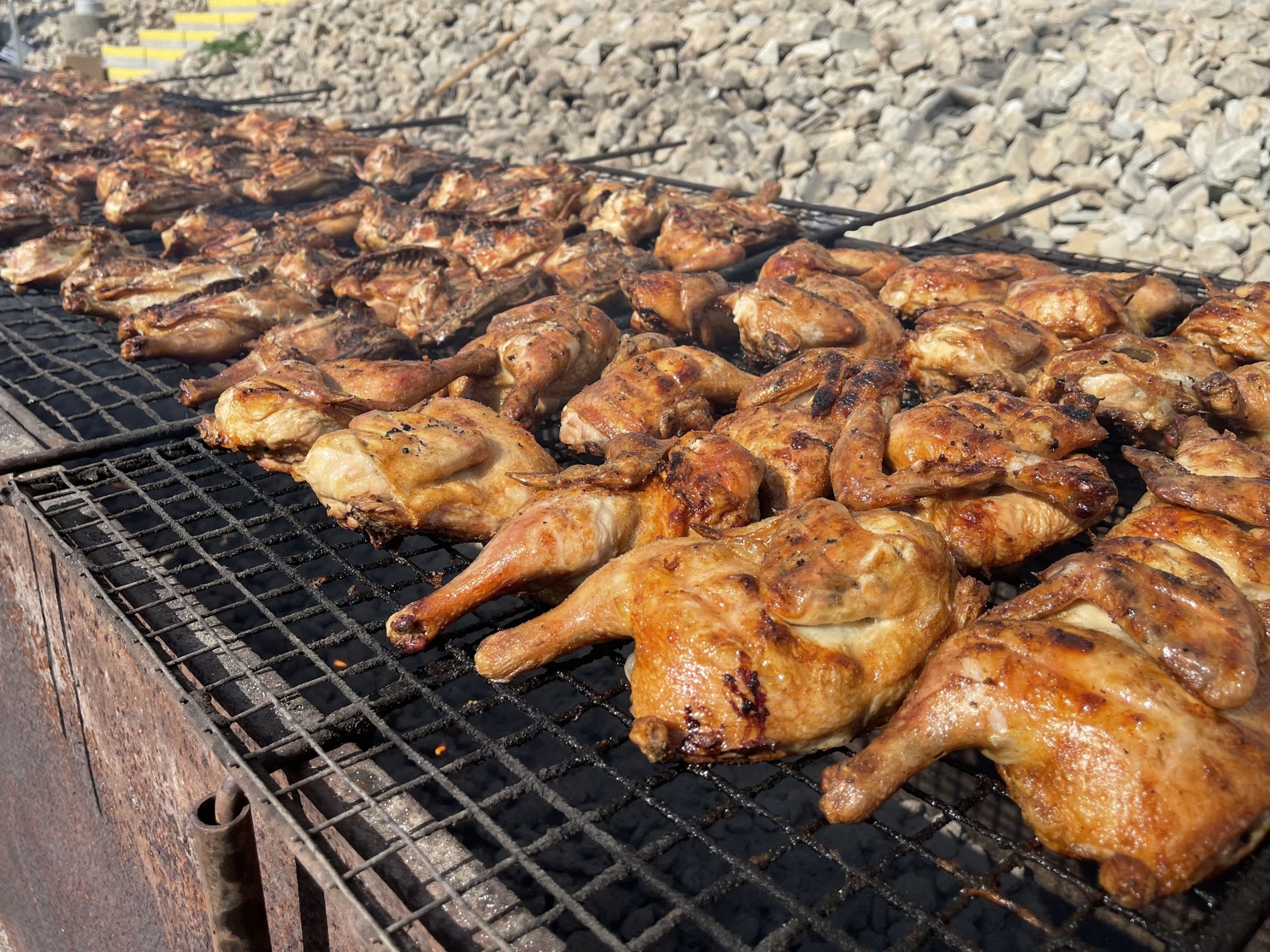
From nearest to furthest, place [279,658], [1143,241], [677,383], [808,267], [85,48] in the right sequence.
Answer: [279,658]
[677,383]
[808,267]
[1143,241]
[85,48]

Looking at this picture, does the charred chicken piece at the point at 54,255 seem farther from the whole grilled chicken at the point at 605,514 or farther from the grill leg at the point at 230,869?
the grill leg at the point at 230,869

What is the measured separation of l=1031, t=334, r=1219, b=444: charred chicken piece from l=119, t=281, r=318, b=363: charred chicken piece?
4.18 metres

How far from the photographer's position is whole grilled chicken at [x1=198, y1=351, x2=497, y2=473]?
3.77 meters

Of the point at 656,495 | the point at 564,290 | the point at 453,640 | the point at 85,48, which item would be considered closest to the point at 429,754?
the point at 453,640

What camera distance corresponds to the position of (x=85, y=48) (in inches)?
1021

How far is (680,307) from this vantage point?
5117 mm

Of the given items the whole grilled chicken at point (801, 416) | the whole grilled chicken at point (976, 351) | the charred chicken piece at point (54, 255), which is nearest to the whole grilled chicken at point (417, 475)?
the whole grilled chicken at point (801, 416)

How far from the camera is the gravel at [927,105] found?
8992 millimetres

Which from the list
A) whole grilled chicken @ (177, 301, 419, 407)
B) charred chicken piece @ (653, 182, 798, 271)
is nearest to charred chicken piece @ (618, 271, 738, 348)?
charred chicken piece @ (653, 182, 798, 271)

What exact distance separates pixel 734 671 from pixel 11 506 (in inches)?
119

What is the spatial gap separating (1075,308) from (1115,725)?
9.90 feet

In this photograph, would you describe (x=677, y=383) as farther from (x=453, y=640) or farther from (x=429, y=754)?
(x=429, y=754)

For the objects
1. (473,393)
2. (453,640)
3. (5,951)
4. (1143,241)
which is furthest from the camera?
(1143,241)

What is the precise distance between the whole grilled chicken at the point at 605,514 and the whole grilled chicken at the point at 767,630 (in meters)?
0.20
